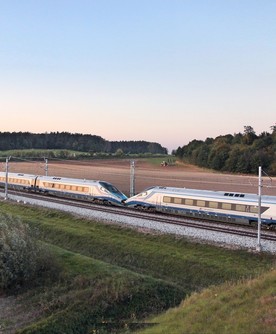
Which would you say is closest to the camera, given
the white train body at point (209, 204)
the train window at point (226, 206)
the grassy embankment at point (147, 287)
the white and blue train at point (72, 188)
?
the grassy embankment at point (147, 287)

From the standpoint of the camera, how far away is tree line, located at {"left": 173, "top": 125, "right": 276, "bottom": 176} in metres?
88.9

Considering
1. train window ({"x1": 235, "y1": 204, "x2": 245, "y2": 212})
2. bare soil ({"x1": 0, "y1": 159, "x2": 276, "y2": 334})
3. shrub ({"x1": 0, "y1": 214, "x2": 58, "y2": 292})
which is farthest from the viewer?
train window ({"x1": 235, "y1": 204, "x2": 245, "y2": 212})

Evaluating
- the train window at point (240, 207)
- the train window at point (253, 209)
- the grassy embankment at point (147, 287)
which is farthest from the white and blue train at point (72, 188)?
the train window at point (253, 209)

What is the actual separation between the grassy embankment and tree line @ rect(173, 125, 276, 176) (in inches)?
2401

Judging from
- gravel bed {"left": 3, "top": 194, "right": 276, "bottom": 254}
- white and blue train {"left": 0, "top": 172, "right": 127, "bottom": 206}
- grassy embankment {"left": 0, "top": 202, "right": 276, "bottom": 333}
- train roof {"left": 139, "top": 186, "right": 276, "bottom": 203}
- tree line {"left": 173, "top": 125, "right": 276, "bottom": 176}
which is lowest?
grassy embankment {"left": 0, "top": 202, "right": 276, "bottom": 333}

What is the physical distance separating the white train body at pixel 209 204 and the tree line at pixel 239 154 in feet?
163

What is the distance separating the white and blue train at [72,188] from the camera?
48031 mm

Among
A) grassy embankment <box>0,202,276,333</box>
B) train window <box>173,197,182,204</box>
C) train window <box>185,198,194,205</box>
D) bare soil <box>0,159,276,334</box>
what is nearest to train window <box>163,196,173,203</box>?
train window <box>173,197,182,204</box>

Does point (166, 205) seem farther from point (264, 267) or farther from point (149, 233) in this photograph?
point (264, 267)

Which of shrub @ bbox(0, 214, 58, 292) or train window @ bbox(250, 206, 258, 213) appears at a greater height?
train window @ bbox(250, 206, 258, 213)

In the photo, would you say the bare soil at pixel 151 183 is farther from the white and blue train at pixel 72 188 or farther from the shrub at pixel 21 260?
the white and blue train at pixel 72 188

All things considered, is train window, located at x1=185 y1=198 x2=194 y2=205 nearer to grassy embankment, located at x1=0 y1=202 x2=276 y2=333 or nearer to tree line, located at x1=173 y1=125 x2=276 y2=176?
grassy embankment, located at x1=0 y1=202 x2=276 y2=333

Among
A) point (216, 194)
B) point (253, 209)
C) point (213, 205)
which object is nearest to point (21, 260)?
point (253, 209)

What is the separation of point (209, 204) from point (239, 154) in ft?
194
